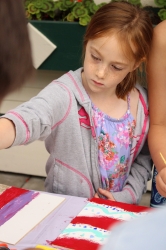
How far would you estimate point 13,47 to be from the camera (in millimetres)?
414

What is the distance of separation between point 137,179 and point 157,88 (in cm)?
30

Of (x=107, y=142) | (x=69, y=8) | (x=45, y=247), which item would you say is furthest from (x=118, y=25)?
(x=69, y=8)

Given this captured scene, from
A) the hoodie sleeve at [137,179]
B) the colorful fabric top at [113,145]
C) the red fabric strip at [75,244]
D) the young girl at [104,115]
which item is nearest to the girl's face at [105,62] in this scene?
the young girl at [104,115]

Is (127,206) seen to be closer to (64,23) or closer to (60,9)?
(64,23)

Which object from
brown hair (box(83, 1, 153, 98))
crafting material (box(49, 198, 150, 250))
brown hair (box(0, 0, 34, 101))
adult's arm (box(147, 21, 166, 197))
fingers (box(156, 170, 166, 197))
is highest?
brown hair (box(0, 0, 34, 101))

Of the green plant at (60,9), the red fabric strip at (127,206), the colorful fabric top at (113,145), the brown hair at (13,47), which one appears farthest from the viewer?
the green plant at (60,9)

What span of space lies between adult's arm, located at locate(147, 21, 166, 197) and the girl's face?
138 millimetres

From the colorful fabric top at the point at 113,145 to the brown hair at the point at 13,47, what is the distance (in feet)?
2.44

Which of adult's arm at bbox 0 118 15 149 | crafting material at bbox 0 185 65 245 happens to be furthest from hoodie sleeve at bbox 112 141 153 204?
adult's arm at bbox 0 118 15 149

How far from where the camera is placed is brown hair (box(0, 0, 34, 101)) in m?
0.40

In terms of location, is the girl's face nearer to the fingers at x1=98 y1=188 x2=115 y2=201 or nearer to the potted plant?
the fingers at x1=98 y1=188 x2=115 y2=201

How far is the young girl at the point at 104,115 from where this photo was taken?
109 cm

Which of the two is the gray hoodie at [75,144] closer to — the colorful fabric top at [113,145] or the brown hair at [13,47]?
the colorful fabric top at [113,145]

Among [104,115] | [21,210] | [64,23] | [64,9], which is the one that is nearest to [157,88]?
[104,115]
